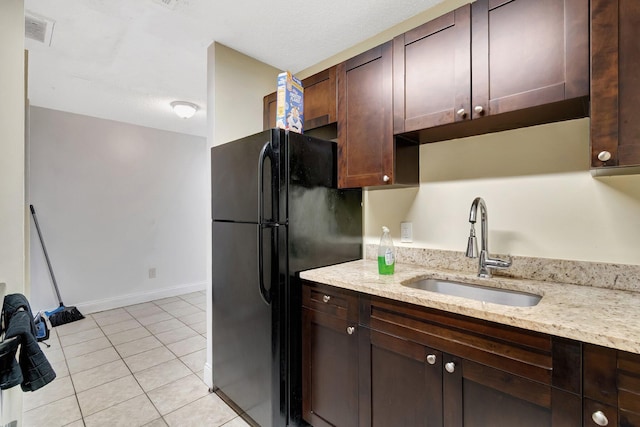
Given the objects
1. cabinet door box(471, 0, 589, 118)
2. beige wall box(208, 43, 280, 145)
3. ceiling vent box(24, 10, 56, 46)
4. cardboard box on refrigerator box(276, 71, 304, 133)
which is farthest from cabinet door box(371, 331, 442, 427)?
ceiling vent box(24, 10, 56, 46)

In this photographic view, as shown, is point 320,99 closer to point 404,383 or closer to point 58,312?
point 404,383

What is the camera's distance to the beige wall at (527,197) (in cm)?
129

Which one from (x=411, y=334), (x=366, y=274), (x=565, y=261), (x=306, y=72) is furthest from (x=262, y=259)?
(x=306, y=72)

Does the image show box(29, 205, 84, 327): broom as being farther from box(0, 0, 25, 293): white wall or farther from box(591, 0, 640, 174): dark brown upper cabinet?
box(591, 0, 640, 174): dark brown upper cabinet

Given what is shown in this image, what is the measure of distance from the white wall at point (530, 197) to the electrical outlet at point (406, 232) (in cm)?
3

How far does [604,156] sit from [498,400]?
0.92 m

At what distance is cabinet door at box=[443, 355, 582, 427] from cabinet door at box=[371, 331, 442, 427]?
0.05 metres

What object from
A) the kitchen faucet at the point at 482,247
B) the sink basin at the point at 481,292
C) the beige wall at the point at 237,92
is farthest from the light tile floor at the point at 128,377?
the beige wall at the point at 237,92

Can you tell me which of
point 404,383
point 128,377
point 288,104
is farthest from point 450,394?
point 128,377

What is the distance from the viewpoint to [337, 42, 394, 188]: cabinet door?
163cm

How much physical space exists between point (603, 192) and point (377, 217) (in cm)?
116

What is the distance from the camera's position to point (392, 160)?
1.62 meters

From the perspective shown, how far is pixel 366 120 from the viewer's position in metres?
1.72

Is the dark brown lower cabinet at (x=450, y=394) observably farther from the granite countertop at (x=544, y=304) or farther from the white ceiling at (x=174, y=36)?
the white ceiling at (x=174, y=36)
